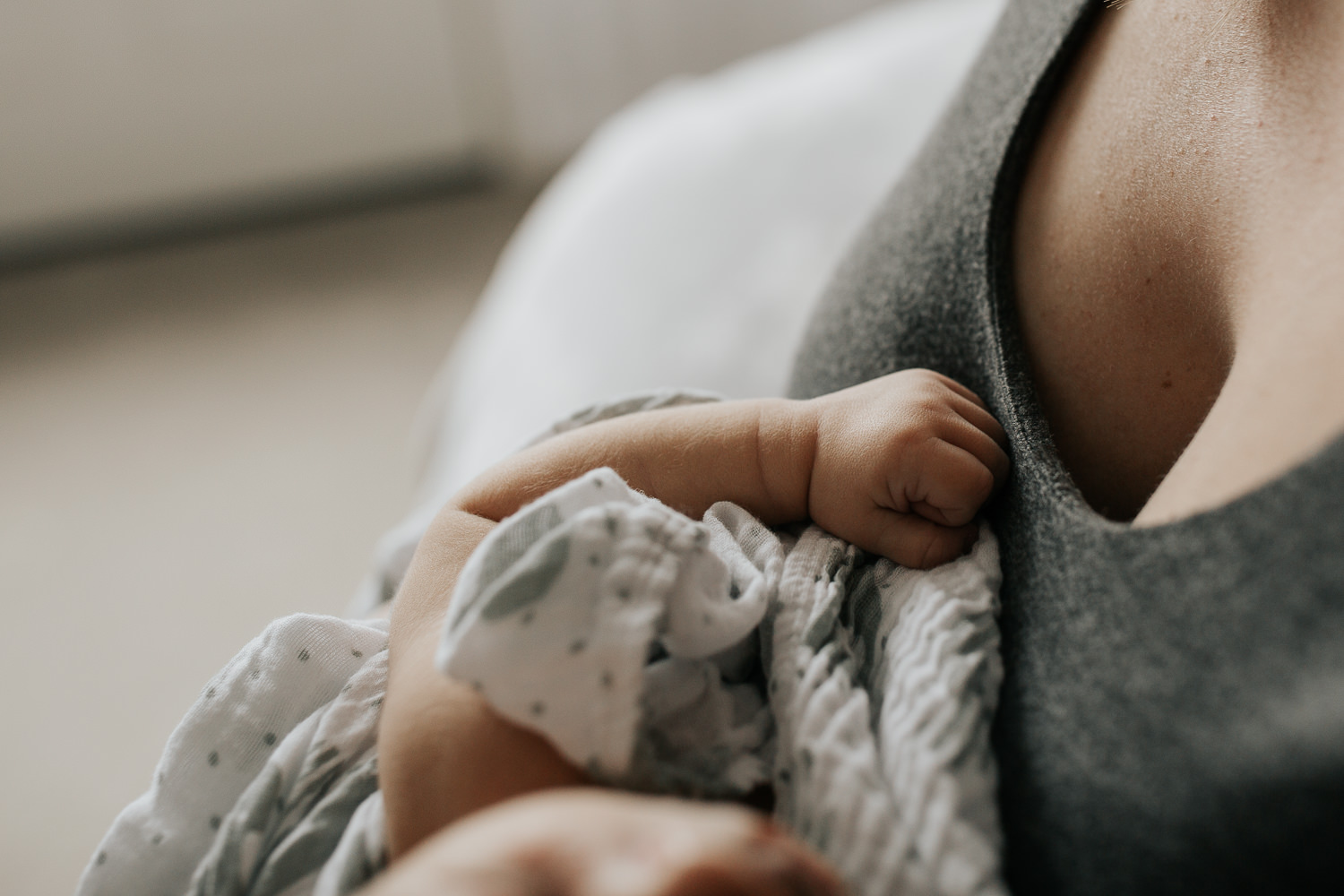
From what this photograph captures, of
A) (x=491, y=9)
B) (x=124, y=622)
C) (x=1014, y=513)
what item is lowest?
(x=124, y=622)

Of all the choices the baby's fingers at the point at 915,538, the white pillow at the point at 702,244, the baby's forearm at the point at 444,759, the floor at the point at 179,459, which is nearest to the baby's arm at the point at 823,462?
the baby's fingers at the point at 915,538

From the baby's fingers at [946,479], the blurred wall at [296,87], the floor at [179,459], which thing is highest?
the blurred wall at [296,87]

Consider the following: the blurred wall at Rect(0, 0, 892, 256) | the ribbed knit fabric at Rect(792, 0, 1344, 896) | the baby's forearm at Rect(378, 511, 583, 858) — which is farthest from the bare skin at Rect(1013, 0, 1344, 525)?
the blurred wall at Rect(0, 0, 892, 256)

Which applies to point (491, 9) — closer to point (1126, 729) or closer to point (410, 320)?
point (410, 320)

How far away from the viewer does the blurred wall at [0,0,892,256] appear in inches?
83.0

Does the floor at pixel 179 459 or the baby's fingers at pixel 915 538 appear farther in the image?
the floor at pixel 179 459

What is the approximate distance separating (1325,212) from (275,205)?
231cm

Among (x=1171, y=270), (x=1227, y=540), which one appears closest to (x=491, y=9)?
(x=1171, y=270)

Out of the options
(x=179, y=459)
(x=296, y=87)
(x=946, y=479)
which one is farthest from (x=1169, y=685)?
(x=296, y=87)

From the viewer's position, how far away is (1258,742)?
0.31 m

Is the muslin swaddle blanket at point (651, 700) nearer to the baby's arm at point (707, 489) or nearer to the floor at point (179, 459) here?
the baby's arm at point (707, 489)

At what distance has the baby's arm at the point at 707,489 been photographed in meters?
0.38

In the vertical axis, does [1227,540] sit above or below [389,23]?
below

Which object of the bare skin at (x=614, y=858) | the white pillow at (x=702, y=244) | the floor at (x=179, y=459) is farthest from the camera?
the floor at (x=179, y=459)
